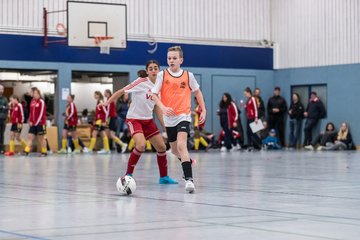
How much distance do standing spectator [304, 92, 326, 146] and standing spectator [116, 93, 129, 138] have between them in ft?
26.9

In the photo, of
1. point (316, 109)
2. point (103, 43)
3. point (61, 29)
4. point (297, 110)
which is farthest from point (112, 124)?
point (316, 109)

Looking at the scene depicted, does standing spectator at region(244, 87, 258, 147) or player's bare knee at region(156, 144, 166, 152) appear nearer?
player's bare knee at region(156, 144, 166, 152)

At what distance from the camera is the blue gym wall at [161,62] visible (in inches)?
1292

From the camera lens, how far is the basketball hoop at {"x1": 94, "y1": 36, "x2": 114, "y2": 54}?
3189 cm

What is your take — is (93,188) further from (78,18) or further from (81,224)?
(78,18)

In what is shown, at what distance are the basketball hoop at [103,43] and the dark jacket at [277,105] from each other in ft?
28.8

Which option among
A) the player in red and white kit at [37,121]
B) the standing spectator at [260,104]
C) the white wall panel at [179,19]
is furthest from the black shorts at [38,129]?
the standing spectator at [260,104]

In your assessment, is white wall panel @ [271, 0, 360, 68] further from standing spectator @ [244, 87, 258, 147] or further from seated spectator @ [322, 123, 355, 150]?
standing spectator @ [244, 87, 258, 147]

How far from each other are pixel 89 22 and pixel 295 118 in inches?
422

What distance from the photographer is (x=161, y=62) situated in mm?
35969

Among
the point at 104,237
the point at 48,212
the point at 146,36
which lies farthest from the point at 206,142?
the point at 104,237

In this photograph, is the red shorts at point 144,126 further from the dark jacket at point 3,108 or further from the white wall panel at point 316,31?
the white wall panel at point 316,31

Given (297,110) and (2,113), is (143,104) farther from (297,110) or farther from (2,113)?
(297,110)

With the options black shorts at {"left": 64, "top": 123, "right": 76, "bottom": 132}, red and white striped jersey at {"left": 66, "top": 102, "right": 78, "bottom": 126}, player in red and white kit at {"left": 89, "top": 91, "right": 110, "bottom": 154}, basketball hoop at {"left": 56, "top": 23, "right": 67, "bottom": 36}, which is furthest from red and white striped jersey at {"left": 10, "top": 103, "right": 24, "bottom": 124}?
basketball hoop at {"left": 56, "top": 23, "right": 67, "bottom": 36}
